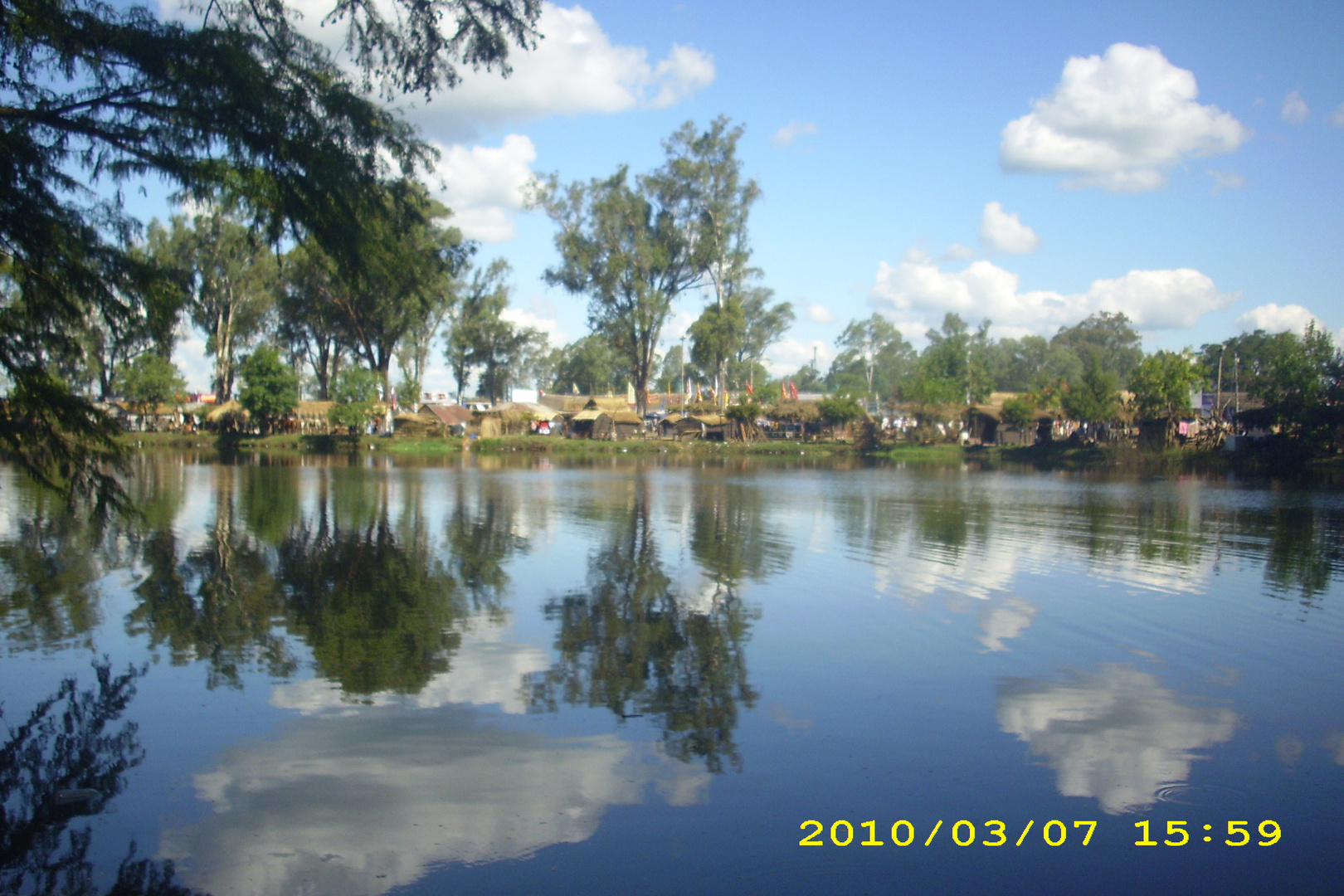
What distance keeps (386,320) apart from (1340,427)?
1989 inches

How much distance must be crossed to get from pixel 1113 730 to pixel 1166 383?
1974 inches

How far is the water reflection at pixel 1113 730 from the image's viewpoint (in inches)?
220

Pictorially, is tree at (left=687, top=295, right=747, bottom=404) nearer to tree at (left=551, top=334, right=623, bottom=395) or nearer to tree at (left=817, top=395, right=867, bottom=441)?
tree at (left=817, top=395, right=867, bottom=441)

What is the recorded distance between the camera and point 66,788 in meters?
5.17

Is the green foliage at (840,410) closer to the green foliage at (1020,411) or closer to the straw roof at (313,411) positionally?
the green foliage at (1020,411)

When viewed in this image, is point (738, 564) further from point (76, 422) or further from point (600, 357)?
point (600, 357)

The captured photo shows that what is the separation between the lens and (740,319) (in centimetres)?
5809

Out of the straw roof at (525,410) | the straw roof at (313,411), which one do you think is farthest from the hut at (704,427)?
the straw roof at (313,411)

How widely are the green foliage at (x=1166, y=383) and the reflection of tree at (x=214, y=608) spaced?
4917 cm

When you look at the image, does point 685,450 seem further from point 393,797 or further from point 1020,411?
point 393,797

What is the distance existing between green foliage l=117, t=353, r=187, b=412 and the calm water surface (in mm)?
57103

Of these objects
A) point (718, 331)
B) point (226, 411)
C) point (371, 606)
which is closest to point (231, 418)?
point (226, 411)

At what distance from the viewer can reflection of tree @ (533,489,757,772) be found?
641cm

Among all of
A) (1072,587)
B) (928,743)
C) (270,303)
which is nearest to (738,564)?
(1072,587)
